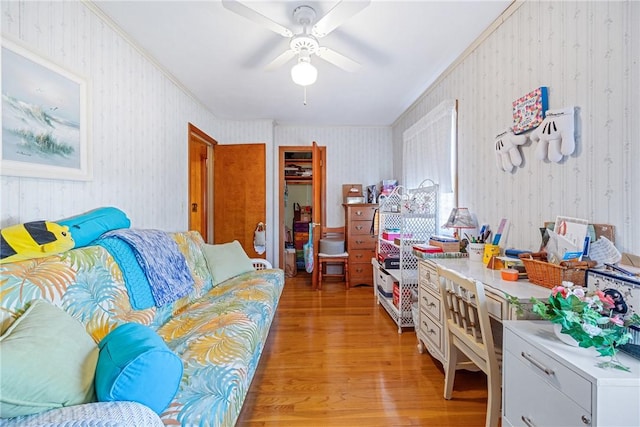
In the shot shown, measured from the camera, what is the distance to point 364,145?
14.5 ft

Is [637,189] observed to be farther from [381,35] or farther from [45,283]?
[45,283]

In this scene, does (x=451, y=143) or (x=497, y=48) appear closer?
(x=497, y=48)

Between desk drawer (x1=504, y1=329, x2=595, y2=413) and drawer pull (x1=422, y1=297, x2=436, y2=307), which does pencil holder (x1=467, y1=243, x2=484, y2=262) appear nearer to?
drawer pull (x1=422, y1=297, x2=436, y2=307)

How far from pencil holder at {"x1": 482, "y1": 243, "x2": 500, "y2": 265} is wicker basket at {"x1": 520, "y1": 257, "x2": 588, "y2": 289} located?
11.9 inches

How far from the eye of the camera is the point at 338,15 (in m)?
1.52

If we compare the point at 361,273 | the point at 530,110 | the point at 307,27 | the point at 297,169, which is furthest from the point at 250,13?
the point at 297,169

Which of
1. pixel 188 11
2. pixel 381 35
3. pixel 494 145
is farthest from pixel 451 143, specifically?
pixel 188 11

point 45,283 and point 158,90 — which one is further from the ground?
point 158,90

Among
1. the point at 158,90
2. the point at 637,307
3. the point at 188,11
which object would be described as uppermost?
the point at 188,11

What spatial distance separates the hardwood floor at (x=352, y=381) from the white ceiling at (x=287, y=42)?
7.89 feet

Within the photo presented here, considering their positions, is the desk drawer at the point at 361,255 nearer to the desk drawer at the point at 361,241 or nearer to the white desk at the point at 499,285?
Answer: the desk drawer at the point at 361,241

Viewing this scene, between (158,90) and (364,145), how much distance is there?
2979 millimetres

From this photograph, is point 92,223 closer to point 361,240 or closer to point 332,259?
point 332,259

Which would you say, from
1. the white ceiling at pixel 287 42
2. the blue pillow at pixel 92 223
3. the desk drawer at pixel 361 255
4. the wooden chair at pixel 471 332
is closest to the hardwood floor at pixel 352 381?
the wooden chair at pixel 471 332
